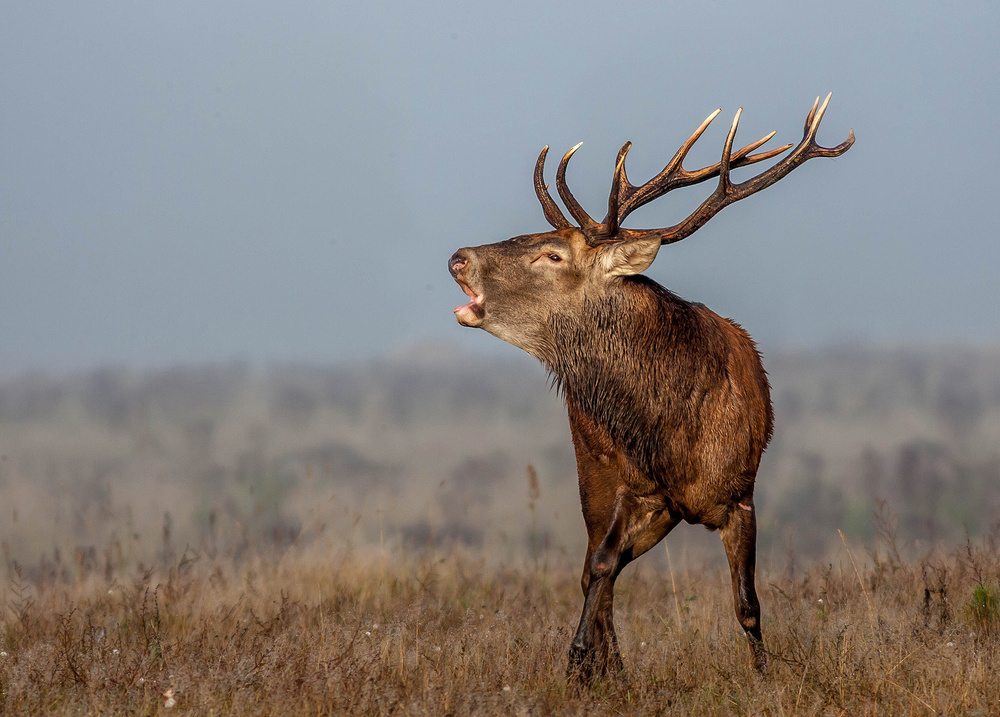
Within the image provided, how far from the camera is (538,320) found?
215 inches

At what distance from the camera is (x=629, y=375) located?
5.45 metres

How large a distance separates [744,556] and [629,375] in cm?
128

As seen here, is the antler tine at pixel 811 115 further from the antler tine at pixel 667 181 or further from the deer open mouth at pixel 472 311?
the deer open mouth at pixel 472 311

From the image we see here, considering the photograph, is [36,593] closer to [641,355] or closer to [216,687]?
[216,687]

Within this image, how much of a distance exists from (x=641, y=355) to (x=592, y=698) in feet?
6.16

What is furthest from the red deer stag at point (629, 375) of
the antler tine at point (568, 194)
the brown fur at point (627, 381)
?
the antler tine at point (568, 194)

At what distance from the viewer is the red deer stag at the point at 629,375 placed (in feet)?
17.8

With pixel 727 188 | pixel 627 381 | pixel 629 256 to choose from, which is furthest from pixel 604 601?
pixel 727 188

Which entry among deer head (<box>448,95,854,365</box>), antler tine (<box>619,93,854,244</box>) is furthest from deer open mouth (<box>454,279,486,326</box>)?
antler tine (<box>619,93,854,244</box>)

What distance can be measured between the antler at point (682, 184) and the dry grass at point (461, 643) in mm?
2436

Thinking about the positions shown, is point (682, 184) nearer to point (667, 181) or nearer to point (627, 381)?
point (667, 181)

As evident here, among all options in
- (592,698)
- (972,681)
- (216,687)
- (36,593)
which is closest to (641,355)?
(592,698)

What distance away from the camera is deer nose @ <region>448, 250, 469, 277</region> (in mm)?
5410

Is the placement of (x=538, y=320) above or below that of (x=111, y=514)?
above
